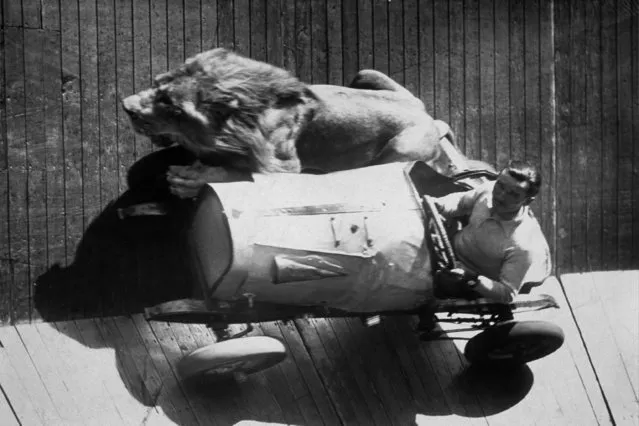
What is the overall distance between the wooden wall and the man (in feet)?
4.38

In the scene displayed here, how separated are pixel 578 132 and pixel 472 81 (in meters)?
0.85

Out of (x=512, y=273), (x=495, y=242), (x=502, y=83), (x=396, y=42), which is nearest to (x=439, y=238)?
(x=495, y=242)

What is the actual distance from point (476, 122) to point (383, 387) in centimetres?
181

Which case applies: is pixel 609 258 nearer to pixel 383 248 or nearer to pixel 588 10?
pixel 588 10

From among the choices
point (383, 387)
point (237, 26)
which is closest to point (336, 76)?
point (237, 26)

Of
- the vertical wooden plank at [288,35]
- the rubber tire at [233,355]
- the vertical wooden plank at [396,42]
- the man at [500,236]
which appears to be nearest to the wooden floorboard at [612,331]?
the man at [500,236]

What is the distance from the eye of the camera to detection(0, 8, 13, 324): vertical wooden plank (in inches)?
258

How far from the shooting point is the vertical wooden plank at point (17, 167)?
6.58 meters

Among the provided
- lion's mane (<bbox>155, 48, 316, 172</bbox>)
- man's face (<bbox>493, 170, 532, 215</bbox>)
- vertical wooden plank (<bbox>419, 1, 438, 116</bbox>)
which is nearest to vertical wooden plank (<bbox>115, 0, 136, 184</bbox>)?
lion's mane (<bbox>155, 48, 316, 172</bbox>)

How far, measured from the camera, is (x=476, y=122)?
790 cm

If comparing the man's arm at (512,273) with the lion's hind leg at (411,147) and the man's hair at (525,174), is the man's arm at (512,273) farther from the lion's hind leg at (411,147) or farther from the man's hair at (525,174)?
the lion's hind leg at (411,147)

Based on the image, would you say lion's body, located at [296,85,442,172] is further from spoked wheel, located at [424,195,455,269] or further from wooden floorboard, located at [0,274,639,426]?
wooden floorboard, located at [0,274,639,426]

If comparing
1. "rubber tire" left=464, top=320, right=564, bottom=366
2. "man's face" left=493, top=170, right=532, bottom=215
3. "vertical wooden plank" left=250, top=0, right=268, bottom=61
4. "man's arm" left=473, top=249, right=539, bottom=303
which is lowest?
"rubber tire" left=464, top=320, right=564, bottom=366

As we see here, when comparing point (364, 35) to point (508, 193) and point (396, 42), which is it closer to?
point (396, 42)
